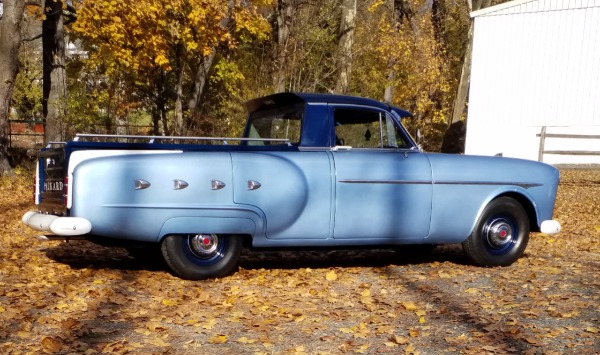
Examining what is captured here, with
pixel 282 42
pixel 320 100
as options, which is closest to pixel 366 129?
pixel 320 100

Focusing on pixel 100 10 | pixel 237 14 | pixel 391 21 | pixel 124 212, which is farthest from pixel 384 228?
pixel 391 21

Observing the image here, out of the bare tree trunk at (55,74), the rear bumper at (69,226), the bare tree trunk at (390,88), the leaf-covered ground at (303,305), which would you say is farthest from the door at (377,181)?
the bare tree trunk at (390,88)

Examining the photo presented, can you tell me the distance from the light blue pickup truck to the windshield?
0.8 inches

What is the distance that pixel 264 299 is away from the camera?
623 cm

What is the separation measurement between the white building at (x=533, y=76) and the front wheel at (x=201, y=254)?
15748 mm

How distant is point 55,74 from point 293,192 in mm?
15028

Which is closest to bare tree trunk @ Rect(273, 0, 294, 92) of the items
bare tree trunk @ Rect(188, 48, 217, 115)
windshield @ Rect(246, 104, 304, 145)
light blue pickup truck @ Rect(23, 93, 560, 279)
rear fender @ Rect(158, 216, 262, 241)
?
bare tree trunk @ Rect(188, 48, 217, 115)

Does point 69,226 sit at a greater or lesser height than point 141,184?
lesser

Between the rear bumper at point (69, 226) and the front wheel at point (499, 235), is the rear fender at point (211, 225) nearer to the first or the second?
the rear bumper at point (69, 226)

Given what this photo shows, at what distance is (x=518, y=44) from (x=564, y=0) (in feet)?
5.70

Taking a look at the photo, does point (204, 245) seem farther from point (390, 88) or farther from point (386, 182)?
point (390, 88)

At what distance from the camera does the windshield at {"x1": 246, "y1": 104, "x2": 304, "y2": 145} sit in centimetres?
746

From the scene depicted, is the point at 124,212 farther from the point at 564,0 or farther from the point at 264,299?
the point at 564,0

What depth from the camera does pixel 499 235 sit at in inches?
312
